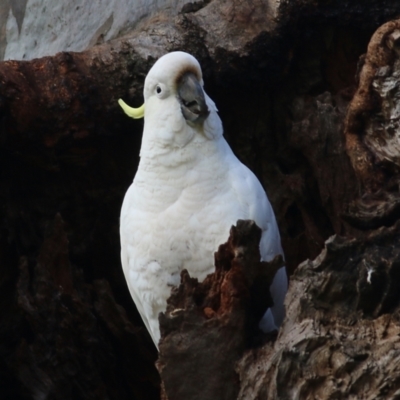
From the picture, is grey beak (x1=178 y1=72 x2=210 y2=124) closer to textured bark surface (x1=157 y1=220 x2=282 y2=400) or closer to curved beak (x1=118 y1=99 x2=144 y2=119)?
curved beak (x1=118 y1=99 x2=144 y2=119)

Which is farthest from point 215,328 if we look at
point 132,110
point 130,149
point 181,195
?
point 130,149

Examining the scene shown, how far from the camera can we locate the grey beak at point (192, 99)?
331cm

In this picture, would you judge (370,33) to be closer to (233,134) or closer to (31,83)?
(233,134)

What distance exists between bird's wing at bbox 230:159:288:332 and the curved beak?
1.49ft

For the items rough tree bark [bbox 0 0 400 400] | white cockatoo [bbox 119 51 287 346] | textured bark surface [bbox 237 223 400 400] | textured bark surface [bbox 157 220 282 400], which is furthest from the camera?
rough tree bark [bbox 0 0 400 400]

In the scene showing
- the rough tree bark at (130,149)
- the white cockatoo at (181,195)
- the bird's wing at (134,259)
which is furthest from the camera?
the rough tree bark at (130,149)

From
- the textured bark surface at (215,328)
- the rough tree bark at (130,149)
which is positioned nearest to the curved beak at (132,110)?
the rough tree bark at (130,149)

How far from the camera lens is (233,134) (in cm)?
430

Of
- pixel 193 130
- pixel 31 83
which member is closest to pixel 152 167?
pixel 193 130

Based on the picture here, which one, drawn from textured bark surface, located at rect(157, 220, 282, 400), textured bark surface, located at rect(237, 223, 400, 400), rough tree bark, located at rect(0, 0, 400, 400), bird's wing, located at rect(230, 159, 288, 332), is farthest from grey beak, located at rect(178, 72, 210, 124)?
textured bark surface, located at rect(237, 223, 400, 400)

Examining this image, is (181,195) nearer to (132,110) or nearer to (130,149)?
(132,110)

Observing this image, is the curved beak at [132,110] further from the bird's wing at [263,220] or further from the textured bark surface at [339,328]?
the textured bark surface at [339,328]

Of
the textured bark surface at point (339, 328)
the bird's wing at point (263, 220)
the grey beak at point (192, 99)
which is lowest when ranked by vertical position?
the textured bark surface at point (339, 328)

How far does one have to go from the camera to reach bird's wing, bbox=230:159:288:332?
3322 millimetres
